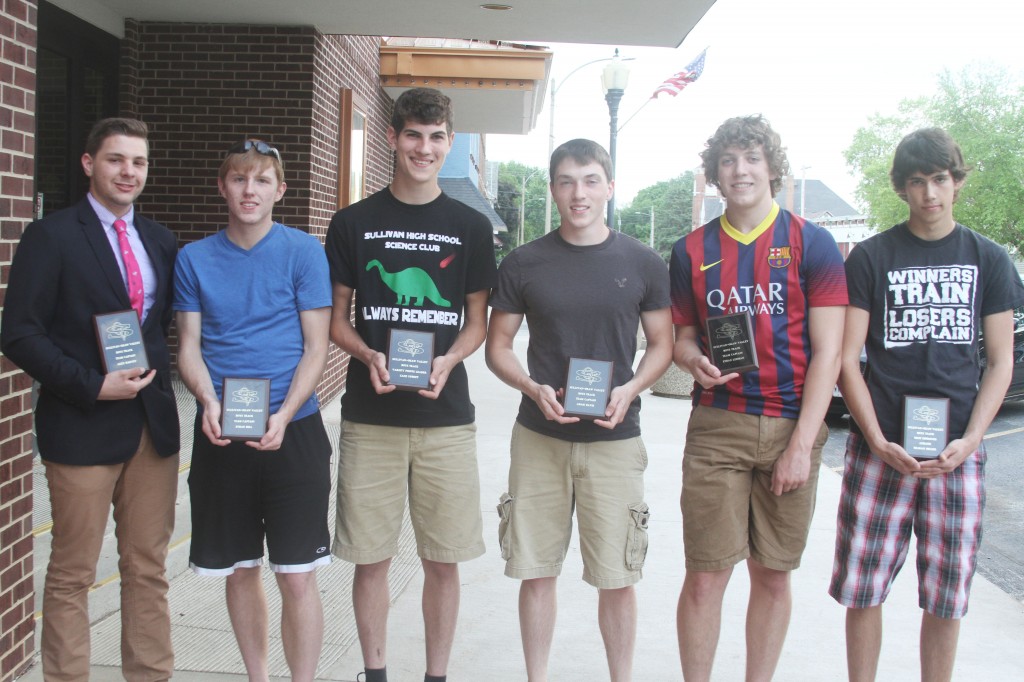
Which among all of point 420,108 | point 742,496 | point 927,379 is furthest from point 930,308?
point 420,108

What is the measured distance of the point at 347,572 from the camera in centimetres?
468

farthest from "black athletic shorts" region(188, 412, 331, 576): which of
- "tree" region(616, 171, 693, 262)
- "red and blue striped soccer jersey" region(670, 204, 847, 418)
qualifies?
"tree" region(616, 171, 693, 262)

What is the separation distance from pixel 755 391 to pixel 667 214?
410ft

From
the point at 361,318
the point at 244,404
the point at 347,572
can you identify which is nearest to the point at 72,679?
the point at 244,404

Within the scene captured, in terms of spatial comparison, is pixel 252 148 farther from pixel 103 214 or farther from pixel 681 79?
pixel 681 79

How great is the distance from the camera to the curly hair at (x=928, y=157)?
295cm

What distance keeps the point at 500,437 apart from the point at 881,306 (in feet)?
18.2

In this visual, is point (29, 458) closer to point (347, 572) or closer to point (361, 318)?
point (361, 318)

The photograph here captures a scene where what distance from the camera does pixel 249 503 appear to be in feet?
9.95

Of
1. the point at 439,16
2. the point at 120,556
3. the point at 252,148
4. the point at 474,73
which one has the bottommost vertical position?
the point at 120,556

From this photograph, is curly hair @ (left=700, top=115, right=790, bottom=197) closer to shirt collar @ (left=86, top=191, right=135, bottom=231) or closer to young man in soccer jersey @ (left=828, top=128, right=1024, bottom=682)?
young man in soccer jersey @ (left=828, top=128, right=1024, bottom=682)

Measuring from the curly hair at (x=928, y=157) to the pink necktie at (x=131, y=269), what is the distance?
2562 millimetres

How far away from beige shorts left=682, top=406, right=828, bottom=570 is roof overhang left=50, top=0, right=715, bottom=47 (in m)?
4.96

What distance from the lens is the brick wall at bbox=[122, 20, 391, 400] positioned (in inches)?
301
